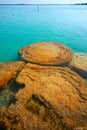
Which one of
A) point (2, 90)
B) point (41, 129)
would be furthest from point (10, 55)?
point (41, 129)

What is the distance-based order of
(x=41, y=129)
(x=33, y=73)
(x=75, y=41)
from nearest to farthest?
(x=41, y=129)
(x=33, y=73)
(x=75, y=41)

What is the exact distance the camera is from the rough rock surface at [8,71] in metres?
7.29

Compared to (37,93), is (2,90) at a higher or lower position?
lower

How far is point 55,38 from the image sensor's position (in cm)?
1875

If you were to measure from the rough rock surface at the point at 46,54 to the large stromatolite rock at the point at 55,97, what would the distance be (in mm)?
1647

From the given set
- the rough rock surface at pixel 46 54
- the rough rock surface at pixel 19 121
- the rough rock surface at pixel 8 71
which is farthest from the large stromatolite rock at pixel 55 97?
the rough rock surface at pixel 46 54

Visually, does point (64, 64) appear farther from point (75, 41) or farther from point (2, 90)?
point (75, 41)

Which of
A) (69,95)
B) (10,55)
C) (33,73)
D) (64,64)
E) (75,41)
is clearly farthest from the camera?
(75,41)

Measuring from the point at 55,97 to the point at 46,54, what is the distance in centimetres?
436

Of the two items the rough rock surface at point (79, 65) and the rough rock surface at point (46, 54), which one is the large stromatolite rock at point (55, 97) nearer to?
the rough rock surface at point (79, 65)

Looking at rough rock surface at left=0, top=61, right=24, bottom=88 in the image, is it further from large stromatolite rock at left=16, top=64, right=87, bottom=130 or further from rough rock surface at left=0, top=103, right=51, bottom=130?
rough rock surface at left=0, top=103, right=51, bottom=130

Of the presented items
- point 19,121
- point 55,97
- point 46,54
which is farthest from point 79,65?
point 19,121

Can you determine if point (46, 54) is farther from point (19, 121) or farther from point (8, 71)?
point (19, 121)

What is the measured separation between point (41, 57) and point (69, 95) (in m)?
3.98
